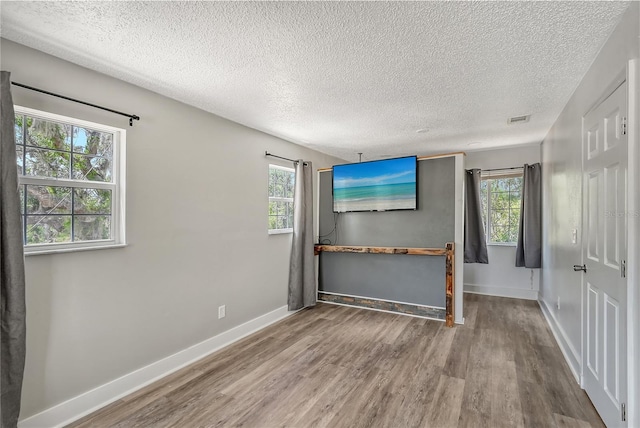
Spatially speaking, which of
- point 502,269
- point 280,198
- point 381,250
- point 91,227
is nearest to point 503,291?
point 502,269

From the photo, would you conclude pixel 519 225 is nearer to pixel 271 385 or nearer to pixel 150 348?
pixel 271 385

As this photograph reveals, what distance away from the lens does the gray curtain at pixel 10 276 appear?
1660mm

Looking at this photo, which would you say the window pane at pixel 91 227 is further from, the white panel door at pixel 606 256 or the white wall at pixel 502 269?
the white wall at pixel 502 269

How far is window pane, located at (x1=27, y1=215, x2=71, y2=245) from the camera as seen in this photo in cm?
192

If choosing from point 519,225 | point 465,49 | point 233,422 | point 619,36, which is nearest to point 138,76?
point 465,49

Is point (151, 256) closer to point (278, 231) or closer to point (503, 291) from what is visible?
point (278, 231)

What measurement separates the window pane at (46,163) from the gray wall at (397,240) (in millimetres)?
3274

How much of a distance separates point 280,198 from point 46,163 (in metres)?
2.48

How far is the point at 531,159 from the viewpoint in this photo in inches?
184

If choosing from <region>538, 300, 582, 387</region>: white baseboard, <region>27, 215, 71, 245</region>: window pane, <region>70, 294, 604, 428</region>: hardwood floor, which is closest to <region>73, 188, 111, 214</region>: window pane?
<region>27, 215, 71, 245</region>: window pane

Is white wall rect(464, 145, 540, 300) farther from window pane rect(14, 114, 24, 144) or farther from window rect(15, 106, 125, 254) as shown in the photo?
window pane rect(14, 114, 24, 144)

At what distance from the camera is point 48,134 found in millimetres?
2004

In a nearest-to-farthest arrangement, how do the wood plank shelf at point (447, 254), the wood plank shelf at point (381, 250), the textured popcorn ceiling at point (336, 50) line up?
the textured popcorn ceiling at point (336, 50) → the wood plank shelf at point (447, 254) → the wood plank shelf at point (381, 250)

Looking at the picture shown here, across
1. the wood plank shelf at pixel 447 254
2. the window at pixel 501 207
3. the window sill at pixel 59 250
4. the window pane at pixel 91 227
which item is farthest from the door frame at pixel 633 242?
the window at pixel 501 207
